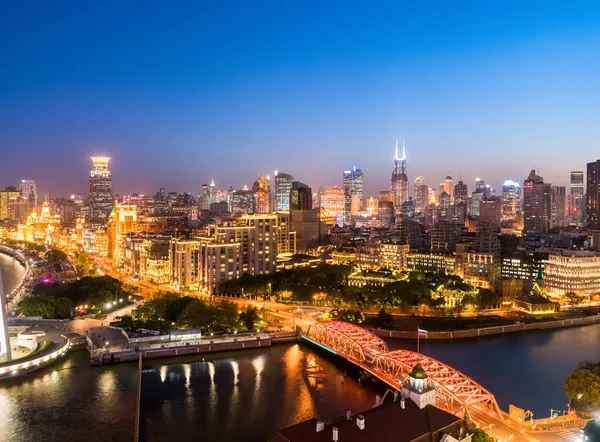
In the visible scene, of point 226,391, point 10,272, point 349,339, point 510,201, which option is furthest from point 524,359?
point 510,201

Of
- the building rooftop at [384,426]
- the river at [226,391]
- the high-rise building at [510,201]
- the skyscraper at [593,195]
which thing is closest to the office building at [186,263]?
the river at [226,391]

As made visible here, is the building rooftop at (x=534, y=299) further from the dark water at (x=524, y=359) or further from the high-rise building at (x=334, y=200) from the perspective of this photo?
the high-rise building at (x=334, y=200)

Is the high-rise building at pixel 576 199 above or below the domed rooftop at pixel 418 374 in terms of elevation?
above

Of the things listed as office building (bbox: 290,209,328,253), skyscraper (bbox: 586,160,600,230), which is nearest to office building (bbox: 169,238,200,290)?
office building (bbox: 290,209,328,253)

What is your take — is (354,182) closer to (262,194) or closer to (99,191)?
(262,194)

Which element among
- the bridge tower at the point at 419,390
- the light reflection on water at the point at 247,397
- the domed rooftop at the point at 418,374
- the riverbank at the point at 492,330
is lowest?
the light reflection on water at the point at 247,397

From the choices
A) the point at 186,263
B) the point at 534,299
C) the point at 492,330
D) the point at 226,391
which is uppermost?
the point at 186,263

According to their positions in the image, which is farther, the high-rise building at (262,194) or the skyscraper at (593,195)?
the high-rise building at (262,194)

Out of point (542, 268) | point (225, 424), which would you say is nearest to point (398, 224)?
point (542, 268)
